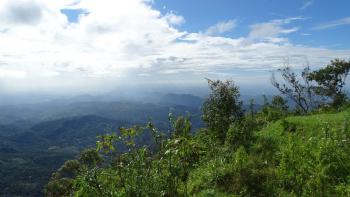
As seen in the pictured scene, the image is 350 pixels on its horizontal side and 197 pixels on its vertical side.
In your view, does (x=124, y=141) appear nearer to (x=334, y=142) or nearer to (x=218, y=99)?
(x=334, y=142)

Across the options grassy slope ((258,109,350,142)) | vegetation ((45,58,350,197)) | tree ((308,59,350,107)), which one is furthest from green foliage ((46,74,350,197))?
tree ((308,59,350,107))

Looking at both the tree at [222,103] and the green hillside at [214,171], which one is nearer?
the green hillside at [214,171]

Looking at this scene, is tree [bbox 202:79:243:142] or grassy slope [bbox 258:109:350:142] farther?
tree [bbox 202:79:243:142]

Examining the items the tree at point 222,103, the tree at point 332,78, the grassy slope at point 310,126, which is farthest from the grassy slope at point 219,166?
the tree at point 332,78

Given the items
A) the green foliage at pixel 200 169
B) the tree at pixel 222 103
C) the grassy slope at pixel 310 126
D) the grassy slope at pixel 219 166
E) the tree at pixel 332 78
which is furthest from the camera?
the tree at pixel 332 78

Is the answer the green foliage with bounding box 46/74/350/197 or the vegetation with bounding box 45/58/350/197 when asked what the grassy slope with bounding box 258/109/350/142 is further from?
the green foliage with bounding box 46/74/350/197

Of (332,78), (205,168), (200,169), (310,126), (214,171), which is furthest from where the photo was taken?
(332,78)

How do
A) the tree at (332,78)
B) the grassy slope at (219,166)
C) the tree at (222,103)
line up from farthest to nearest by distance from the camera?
the tree at (332,78) < the tree at (222,103) < the grassy slope at (219,166)

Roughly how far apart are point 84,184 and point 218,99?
55.5 ft

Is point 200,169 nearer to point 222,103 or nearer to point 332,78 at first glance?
point 222,103

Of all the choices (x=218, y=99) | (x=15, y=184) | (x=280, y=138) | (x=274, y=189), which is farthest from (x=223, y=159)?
(x=15, y=184)

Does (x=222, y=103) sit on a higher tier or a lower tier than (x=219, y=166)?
higher

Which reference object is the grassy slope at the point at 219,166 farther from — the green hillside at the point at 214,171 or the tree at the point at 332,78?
the tree at the point at 332,78

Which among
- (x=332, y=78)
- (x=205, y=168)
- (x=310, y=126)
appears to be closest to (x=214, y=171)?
(x=205, y=168)
